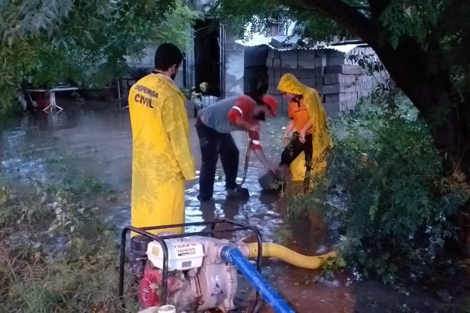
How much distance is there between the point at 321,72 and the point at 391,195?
30.9ft

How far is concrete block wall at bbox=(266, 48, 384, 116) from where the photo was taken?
14039 millimetres

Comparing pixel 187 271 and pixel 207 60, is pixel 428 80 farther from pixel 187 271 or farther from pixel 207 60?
pixel 207 60

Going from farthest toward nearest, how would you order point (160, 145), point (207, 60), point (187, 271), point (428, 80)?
point (207, 60) < point (428, 80) < point (160, 145) < point (187, 271)

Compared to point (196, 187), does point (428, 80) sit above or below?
above

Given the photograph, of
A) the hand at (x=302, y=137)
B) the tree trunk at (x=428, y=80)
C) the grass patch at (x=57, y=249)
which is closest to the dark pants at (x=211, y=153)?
the hand at (x=302, y=137)

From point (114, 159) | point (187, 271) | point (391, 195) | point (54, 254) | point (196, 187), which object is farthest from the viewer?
point (114, 159)

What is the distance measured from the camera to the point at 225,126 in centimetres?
689

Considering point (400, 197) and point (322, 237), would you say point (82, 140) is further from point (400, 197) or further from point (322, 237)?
point (400, 197)

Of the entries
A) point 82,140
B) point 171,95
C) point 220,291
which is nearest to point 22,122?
point 82,140

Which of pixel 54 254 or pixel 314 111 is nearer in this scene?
pixel 54 254

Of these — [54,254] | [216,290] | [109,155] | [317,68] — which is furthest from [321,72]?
[216,290]

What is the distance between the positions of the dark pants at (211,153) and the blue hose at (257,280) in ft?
11.6

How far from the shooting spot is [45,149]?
34.6 feet

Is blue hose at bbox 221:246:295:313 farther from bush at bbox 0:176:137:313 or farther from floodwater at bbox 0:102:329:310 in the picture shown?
floodwater at bbox 0:102:329:310
